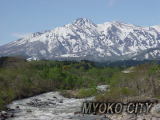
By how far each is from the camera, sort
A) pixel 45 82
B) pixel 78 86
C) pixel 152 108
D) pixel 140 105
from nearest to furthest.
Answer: pixel 152 108 < pixel 140 105 < pixel 45 82 < pixel 78 86

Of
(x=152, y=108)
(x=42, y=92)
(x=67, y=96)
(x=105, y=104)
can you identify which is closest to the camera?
(x=152, y=108)

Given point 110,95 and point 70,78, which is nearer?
point 110,95

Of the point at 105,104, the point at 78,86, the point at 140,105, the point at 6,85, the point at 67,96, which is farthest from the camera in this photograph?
the point at 78,86

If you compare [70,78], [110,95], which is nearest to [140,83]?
[110,95]

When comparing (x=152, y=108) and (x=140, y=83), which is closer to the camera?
(x=152, y=108)

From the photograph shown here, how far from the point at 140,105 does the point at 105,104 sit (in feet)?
35.3

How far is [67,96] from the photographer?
132 metres

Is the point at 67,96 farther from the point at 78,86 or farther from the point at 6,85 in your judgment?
the point at 78,86

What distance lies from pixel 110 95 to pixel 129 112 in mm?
25569

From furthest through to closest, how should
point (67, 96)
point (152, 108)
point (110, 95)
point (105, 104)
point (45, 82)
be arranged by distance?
point (45, 82) < point (67, 96) < point (110, 95) < point (105, 104) < point (152, 108)

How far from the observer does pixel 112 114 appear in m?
71.7

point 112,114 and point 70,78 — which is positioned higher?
point 70,78

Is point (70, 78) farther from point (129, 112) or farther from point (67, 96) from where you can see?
point (129, 112)

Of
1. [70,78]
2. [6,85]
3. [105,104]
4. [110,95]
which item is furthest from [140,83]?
[70,78]
